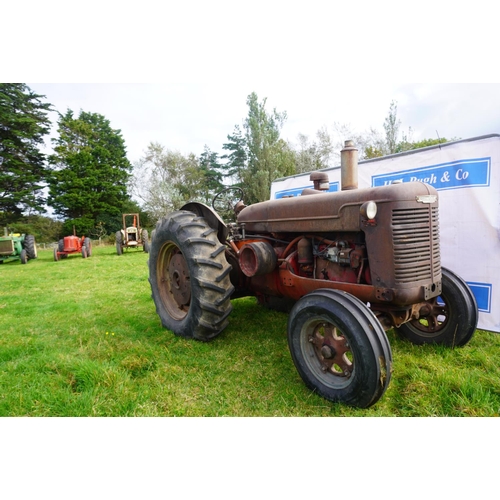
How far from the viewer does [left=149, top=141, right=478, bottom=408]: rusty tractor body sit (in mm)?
2258

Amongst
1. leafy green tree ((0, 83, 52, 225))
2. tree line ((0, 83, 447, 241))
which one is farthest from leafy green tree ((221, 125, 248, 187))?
leafy green tree ((0, 83, 52, 225))

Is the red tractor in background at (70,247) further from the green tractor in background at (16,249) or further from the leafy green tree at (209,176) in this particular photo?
the leafy green tree at (209,176)

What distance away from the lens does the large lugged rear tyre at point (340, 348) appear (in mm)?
2066

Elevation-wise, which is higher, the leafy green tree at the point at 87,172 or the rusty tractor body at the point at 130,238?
the leafy green tree at the point at 87,172

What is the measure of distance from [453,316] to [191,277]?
2.41m

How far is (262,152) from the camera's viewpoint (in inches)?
917

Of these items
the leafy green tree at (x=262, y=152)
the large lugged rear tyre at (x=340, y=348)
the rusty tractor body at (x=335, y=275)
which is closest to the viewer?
the large lugged rear tyre at (x=340, y=348)

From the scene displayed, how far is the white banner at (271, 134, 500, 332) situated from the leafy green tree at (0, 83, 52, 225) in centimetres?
1777

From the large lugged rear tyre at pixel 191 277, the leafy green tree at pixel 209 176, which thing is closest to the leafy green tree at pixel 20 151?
the leafy green tree at pixel 209 176

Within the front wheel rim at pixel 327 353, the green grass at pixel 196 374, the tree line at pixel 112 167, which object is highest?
the tree line at pixel 112 167

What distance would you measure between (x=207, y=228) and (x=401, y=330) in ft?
7.25

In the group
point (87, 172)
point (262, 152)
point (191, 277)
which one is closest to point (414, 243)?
point (191, 277)

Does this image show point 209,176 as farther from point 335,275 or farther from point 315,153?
point 335,275

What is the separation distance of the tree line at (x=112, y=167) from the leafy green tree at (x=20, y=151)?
0.18ft
